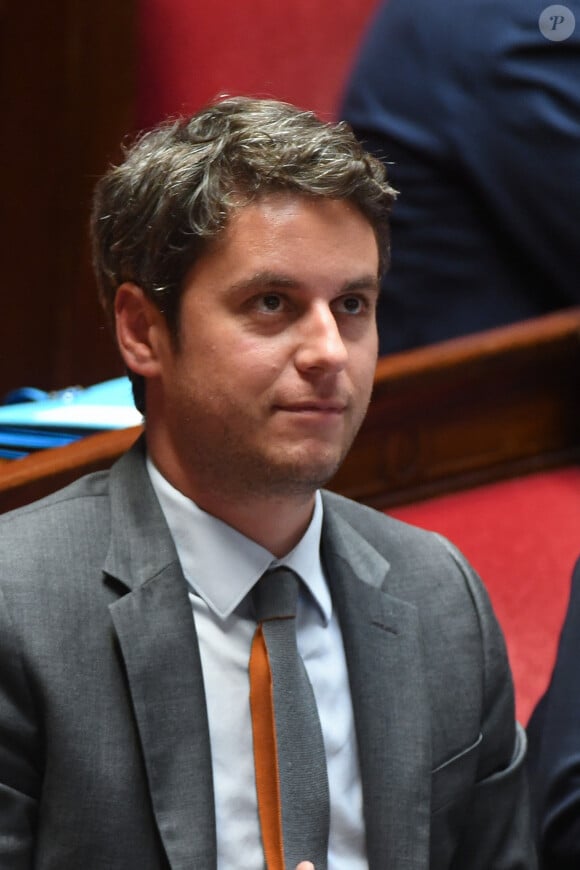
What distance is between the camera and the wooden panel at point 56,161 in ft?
5.82

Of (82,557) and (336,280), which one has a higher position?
(336,280)

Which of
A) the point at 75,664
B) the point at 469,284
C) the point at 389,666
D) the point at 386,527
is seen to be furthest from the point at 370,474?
the point at 75,664

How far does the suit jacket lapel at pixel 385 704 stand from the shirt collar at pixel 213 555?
74 millimetres

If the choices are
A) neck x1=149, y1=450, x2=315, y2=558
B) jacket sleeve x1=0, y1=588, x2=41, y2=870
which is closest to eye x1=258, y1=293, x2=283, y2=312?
neck x1=149, y1=450, x2=315, y2=558

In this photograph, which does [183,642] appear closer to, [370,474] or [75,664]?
[75,664]

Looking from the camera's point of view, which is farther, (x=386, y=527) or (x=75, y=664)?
(x=386, y=527)

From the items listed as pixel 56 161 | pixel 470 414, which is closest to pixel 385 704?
pixel 470 414

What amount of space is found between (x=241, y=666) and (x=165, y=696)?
0.06m

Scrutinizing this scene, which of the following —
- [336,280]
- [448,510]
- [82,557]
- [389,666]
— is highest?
[336,280]

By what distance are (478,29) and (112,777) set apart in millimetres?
963

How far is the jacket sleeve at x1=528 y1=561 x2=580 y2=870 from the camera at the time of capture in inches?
43.7

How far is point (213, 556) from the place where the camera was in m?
0.97

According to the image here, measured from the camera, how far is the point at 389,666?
3.35 ft

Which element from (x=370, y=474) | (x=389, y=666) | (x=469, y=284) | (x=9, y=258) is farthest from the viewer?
(x=9, y=258)
